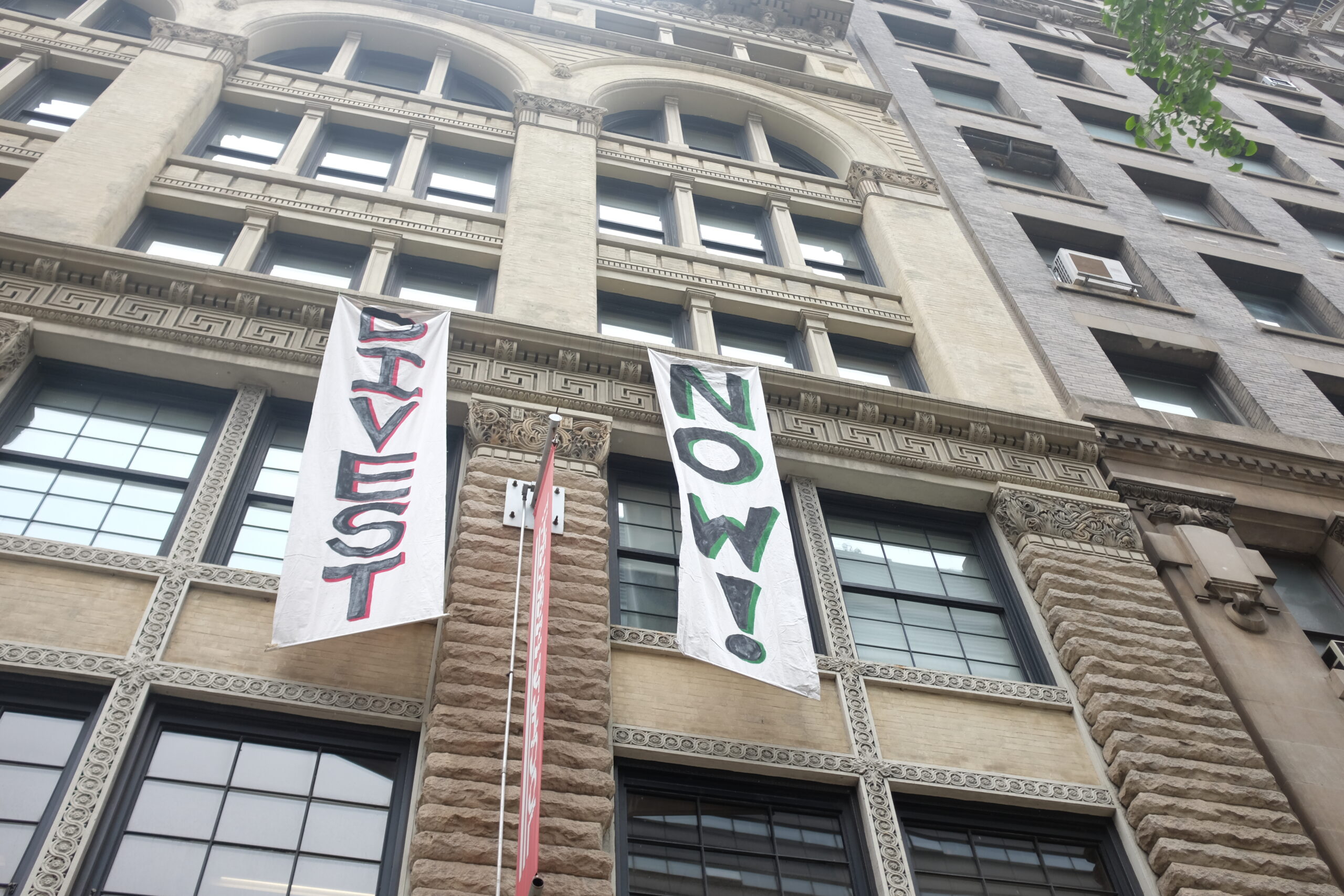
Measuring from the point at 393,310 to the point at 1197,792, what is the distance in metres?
10.3

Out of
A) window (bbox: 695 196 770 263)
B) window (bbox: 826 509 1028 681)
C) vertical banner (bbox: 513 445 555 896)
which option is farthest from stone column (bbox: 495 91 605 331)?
vertical banner (bbox: 513 445 555 896)

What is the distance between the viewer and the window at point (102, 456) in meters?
11.0

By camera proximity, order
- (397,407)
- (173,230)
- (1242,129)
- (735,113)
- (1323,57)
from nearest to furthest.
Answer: (397,407) → (173,230) → (735,113) → (1242,129) → (1323,57)

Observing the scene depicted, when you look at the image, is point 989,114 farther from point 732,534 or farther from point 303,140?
point 732,534

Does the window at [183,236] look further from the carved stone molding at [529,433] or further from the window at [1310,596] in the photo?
the window at [1310,596]

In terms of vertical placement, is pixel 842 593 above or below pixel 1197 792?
above

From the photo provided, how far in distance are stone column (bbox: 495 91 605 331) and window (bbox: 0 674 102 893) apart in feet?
23.4

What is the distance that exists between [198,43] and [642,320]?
9.99 meters

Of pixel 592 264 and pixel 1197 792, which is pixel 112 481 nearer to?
pixel 592 264

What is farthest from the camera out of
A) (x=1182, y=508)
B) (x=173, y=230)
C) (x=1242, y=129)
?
(x=1242, y=129)

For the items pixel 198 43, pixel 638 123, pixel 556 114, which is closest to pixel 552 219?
pixel 556 114

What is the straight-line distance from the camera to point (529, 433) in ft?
41.8

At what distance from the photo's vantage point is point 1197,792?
35.3 ft

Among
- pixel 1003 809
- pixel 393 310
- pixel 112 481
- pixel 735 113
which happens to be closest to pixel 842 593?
pixel 1003 809
